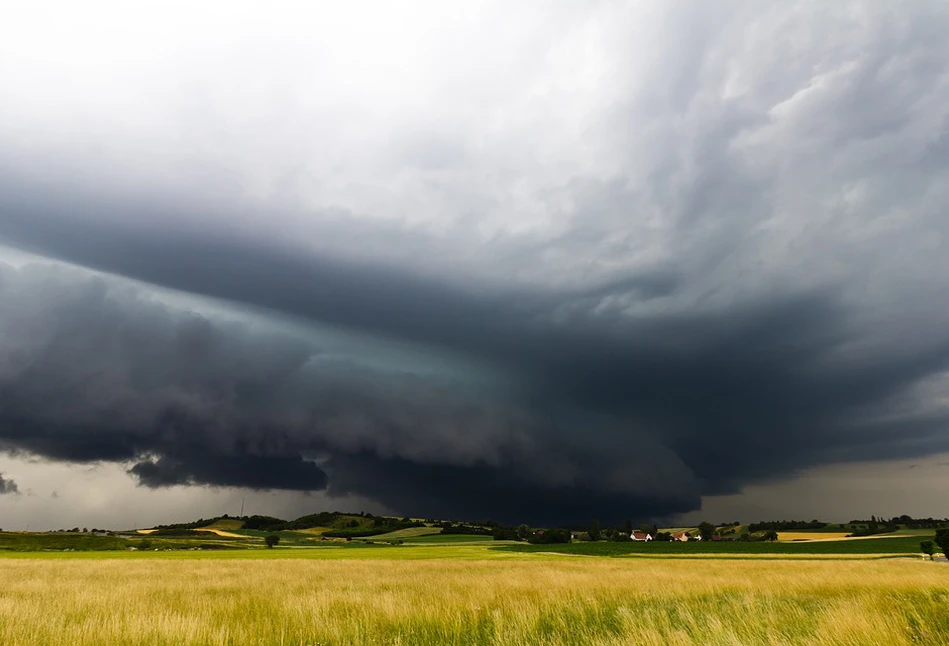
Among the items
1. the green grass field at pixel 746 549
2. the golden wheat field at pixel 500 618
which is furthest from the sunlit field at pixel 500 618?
the green grass field at pixel 746 549

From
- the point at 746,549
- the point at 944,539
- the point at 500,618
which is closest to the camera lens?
the point at 500,618

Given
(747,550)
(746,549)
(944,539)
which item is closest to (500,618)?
(944,539)

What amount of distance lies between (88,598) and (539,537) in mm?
171044

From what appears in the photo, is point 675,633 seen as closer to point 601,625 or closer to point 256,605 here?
point 601,625

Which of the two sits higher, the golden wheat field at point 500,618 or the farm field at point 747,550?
the golden wheat field at point 500,618

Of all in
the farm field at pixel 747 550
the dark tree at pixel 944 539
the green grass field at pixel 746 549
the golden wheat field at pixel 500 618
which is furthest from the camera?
the green grass field at pixel 746 549

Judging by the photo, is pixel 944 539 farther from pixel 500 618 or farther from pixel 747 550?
pixel 500 618

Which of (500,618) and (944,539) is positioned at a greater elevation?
(500,618)

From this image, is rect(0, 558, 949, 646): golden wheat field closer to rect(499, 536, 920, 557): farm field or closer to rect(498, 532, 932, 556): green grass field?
rect(499, 536, 920, 557): farm field

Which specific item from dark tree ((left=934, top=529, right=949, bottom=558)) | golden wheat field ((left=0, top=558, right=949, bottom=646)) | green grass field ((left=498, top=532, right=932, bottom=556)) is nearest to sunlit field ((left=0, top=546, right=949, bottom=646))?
golden wheat field ((left=0, top=558, right=949, bottom=646))

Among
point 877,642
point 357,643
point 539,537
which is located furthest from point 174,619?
point 539,537

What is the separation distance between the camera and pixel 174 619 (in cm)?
1186


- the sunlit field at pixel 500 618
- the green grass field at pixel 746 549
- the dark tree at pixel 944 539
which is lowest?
the green grass field at pixel 746 549

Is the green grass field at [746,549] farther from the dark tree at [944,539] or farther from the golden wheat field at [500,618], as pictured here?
the golden wheat field at [500,618]
